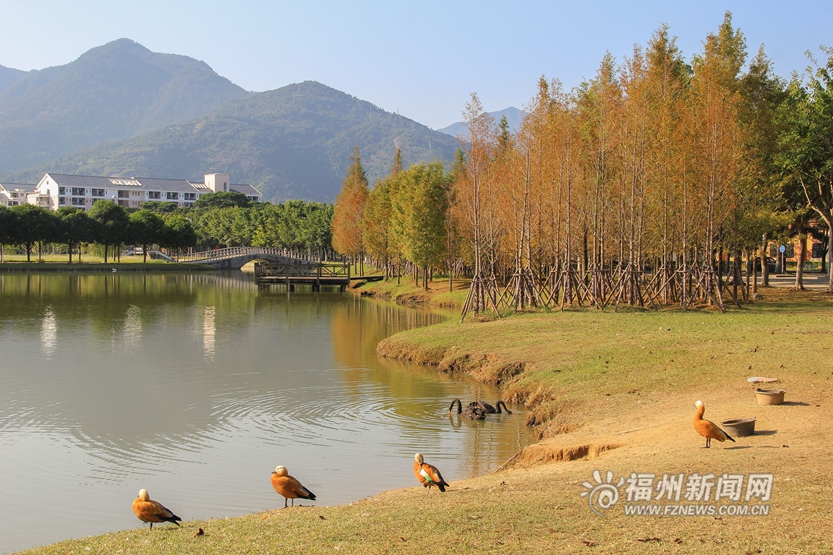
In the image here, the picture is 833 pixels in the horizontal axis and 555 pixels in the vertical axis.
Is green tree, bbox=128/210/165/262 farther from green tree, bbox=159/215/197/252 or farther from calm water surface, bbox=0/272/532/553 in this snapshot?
calm water surface, bbox=0/272/532/553

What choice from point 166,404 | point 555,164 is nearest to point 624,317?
point 555,164

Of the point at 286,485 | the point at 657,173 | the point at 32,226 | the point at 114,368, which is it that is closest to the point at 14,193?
the point at 32,226

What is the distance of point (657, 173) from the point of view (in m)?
33.3

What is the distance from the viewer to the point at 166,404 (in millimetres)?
20453

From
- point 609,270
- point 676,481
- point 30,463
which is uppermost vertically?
point 609,270

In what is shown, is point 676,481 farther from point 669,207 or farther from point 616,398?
point 669,207

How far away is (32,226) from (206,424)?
7847 cm

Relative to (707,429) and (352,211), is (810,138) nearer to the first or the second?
(707,429)

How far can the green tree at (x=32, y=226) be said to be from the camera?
281 feet

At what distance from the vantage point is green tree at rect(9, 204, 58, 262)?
8569 centimetres

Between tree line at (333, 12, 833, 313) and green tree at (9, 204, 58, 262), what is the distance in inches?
2544

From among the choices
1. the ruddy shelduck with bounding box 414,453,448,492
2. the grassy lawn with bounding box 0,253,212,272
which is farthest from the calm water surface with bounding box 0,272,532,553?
the grassy lawn with bounding box 0,253,212,272

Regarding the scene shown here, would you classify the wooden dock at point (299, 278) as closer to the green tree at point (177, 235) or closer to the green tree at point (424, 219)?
the green tree at point (424, 219)

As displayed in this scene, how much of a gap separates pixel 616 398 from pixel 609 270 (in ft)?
61.3
